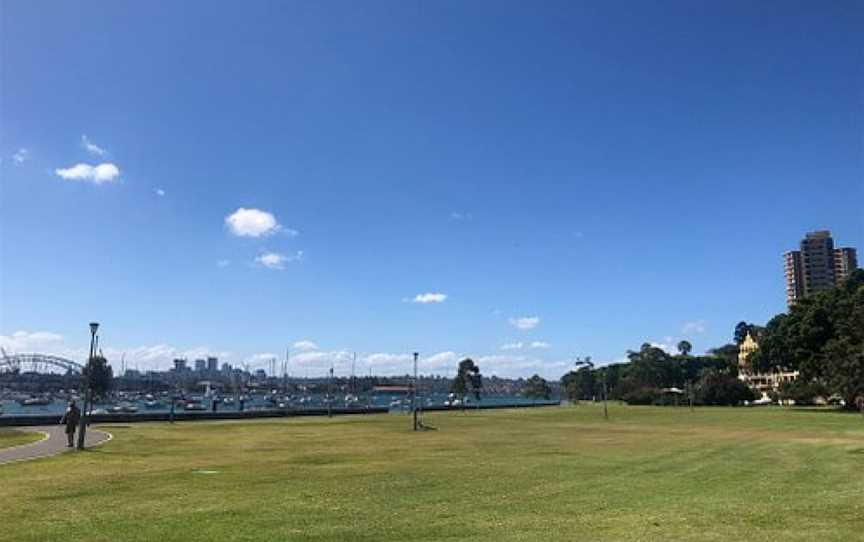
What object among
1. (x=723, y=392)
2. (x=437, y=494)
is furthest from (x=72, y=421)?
(x=723, y=392)

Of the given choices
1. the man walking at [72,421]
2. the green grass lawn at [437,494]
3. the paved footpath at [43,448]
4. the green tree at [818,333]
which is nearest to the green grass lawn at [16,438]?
the paved footpath at [43,448]

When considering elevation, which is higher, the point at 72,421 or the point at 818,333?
the point at 818,333

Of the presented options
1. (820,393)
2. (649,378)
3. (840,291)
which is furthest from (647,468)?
(649,378)

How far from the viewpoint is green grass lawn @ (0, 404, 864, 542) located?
1295cm

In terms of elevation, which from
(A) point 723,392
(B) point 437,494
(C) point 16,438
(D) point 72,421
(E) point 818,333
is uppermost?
(E) point 818,333

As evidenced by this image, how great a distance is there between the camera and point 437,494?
17.6 metres

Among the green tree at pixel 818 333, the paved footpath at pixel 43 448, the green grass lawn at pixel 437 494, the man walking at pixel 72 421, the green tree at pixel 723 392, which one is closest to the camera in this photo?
the green grass lawn at pixel 437 494

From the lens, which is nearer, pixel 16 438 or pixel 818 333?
pixel 16 438

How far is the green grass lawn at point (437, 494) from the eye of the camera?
12953 millimetres

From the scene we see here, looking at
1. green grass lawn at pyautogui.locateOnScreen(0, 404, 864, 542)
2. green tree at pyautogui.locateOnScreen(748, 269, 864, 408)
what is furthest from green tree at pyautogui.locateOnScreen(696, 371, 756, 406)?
green grass lawn at pyautogui.locateOnScreen(0, 404, 864, 542)

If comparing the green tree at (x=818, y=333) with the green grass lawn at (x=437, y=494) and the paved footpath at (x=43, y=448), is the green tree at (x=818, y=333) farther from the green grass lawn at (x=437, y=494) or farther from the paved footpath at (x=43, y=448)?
the paved footpath at (x=43, y=448)

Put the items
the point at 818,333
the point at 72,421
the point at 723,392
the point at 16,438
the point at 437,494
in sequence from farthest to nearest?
the point at 723,392 < the point at 818,333 < the point at 16,438 < the point at 72,421 < the point at 437,494

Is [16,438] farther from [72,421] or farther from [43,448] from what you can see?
[43,448]

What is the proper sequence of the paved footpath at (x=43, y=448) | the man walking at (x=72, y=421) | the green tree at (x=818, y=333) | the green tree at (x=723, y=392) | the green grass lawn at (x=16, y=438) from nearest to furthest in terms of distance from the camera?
1. the paved footpath at (x=43, y=448)
2. the man walking at (x=72, y=421)
3. the green grass lawn at (x=16, y=438)
4. the green tree at (x=818, y=333)
5. the green tree at (x=723, y=392)
